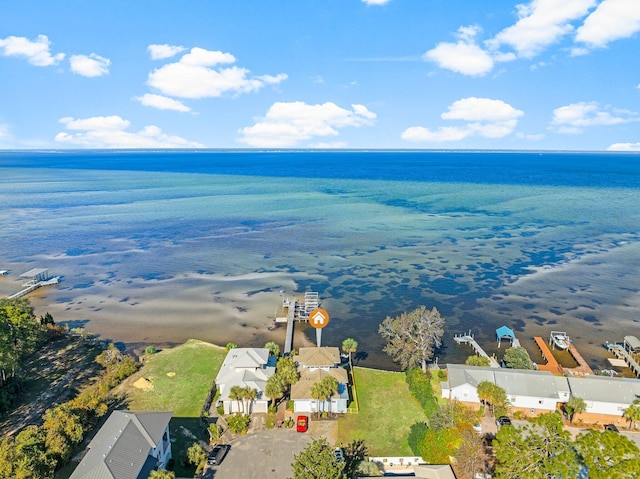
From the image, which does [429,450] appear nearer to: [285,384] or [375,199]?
[285,384]

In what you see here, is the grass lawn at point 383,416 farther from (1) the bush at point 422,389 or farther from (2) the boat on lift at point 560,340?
A: (2) the boat on lift at point 560,340

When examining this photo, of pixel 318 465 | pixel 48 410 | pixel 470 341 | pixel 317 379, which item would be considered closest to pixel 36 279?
pixel 48 410

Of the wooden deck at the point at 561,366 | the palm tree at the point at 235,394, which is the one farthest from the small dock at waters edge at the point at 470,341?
the palm tree at the point at 235,394

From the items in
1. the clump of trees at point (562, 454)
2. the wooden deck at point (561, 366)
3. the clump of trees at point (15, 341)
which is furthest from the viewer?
the wooden deck at point (561, 366)

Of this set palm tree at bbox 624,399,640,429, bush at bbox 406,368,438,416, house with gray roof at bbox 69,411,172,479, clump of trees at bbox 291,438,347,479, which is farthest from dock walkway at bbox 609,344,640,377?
house with gray roof at bbox 69,411,172,479

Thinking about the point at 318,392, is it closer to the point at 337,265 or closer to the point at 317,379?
the point at 317,379

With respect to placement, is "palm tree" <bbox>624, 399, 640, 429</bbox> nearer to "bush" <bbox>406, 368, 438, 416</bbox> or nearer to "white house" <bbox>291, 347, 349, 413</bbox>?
"bush" <bbox>406, 368, 438, 416</bbox>
